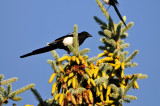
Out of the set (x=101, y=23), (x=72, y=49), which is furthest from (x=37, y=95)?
(x=101, y=23)

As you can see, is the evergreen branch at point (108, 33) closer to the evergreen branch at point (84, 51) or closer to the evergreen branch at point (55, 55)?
the evergreen branch at point (84, 51)

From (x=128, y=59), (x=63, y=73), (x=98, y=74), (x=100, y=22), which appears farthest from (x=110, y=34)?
(x=63, y=73)

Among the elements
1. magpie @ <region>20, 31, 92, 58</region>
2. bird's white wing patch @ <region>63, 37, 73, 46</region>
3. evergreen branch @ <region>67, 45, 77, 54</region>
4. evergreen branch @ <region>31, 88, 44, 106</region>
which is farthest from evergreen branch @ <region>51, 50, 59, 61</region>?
bird's white wing patch @ <region>63, 37, 73, 46</region>

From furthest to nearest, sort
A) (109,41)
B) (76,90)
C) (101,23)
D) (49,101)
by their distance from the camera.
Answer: (101,23)
(109,41)
(49,101)
(76,90)

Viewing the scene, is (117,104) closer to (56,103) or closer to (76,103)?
(76,103)

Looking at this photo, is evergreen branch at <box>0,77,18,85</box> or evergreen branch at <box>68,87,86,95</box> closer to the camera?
evergreen branch at <box>68,87,86,95</box>

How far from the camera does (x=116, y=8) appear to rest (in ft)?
19.8

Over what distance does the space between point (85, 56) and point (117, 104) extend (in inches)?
28.6

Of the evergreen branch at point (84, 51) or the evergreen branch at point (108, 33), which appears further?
the evergreen branch at point (108, 33)

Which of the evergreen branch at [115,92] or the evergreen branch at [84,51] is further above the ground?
the evergreen branch at [84,51]

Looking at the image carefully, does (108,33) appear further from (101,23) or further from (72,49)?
(72,49)

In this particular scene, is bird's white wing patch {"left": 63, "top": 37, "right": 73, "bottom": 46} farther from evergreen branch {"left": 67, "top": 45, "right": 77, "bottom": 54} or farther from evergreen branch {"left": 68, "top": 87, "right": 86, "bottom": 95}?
evergreen branch {"left": 68, "top": 87, "right": 86, "bottom": 95}

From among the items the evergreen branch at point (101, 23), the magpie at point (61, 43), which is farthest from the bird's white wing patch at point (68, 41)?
the evergreen branch at point (101, 23)

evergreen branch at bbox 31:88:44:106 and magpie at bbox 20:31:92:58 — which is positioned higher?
magpie at bbox 20:31:92:58
